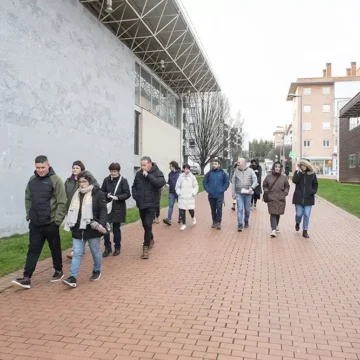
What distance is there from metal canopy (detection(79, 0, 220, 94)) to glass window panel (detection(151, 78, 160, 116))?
627 mm

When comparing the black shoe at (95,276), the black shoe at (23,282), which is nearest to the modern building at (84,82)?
the black shoe at (23,282)

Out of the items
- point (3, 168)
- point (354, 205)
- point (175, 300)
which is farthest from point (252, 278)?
point (354, 205)

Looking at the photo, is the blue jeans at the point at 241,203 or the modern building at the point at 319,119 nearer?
the blue jeans at the point at 241,203

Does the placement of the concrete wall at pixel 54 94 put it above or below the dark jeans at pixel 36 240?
above

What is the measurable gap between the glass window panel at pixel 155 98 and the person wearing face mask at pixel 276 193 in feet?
42.6

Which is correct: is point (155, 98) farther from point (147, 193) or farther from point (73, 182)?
point (73, 182)

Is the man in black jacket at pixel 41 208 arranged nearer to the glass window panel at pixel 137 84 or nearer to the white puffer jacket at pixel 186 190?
the white puffer jacket at pixel 186 190

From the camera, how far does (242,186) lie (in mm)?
10258

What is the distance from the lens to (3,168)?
931cm

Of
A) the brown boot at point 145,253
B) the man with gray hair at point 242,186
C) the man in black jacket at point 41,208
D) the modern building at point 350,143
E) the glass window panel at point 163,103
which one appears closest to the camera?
the man in black jacket at point 41,208

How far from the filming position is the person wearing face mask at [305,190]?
30.7ft

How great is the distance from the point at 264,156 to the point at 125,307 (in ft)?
426

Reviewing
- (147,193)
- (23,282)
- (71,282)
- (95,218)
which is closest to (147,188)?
(147,193)

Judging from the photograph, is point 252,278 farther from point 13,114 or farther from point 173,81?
point 173,81
